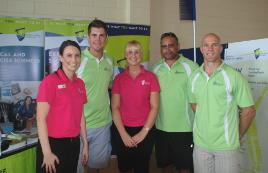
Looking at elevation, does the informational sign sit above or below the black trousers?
above

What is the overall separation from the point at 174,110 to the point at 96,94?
0.68 meters

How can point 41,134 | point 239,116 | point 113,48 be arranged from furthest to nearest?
1. point 113,48
2. point 239,116
3. point 41,134

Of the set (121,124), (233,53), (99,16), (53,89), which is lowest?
(121,124)

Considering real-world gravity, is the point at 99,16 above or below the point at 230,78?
above

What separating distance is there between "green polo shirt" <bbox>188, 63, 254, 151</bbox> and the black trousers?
0.93 m

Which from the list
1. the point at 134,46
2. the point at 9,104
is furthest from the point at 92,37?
the point at 9,104

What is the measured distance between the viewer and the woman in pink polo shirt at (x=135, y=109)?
2.34 meters

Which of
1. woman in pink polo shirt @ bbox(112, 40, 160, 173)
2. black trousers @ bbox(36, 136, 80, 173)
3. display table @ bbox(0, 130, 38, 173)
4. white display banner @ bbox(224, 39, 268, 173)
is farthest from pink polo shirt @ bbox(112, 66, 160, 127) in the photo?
white display banner @ bbox(224, 39, 268, 173)

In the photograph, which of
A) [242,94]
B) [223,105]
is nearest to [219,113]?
[223,105]

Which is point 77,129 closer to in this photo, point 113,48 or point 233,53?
point 233,53

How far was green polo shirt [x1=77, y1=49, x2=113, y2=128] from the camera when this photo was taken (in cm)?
235

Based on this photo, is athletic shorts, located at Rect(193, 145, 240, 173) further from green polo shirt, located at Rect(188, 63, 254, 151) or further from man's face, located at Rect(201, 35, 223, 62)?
man's face, located at Rect(201, 35, 223, 62)

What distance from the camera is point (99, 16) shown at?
12.9 feet

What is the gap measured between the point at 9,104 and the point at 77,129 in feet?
5.59
